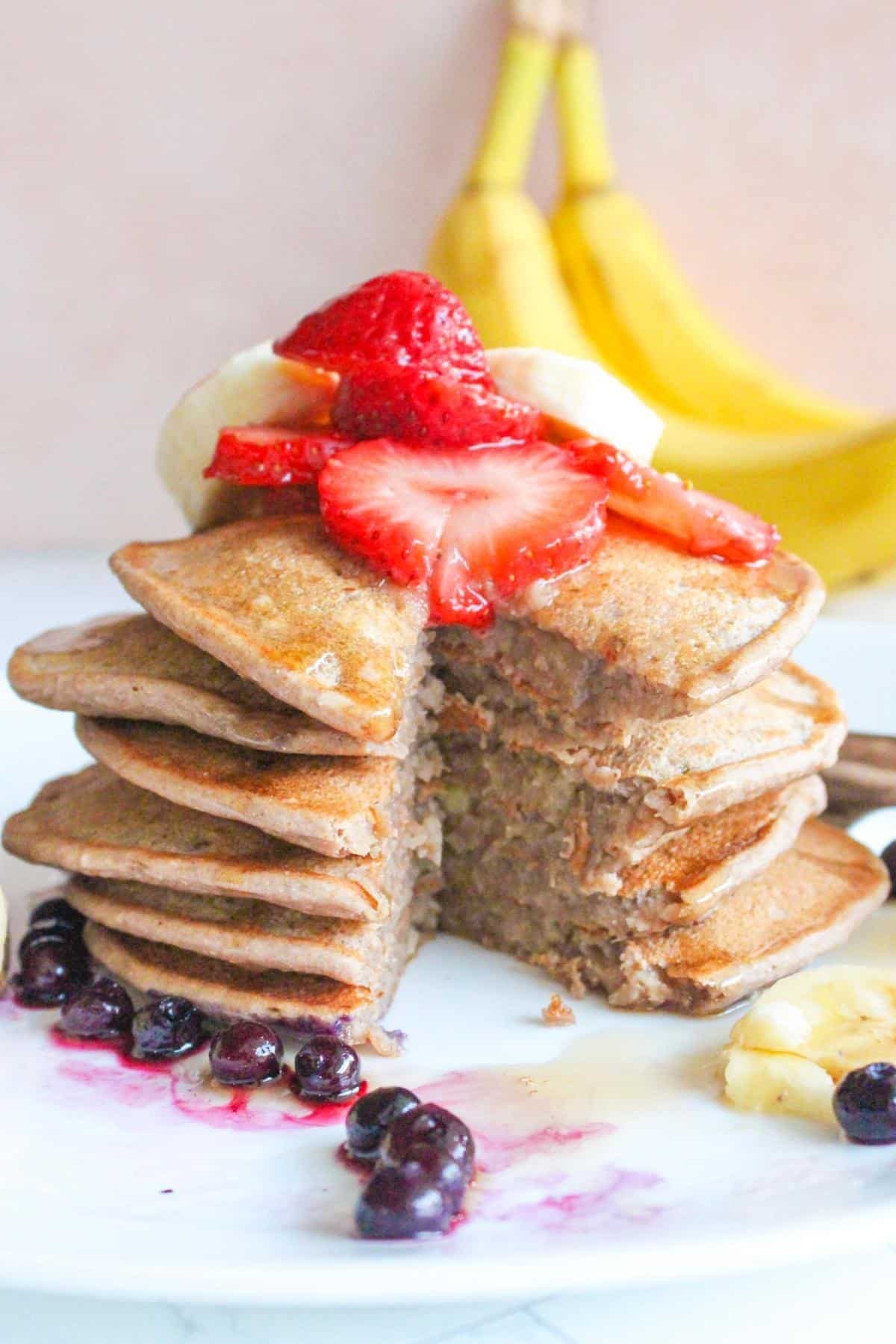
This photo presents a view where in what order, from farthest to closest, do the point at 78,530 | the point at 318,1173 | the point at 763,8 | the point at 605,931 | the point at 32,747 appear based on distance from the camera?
the point at 78,530 < the point at 763,8 < the point at 32,747 < the point at 605,931 < the point at 318,1173

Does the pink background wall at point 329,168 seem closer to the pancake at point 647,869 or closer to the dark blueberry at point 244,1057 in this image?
the pancake at point 647,869

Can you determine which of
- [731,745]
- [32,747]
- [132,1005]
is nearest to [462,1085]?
[132,1005]

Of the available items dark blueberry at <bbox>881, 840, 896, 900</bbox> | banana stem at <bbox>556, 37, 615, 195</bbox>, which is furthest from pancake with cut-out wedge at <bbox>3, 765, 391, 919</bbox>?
banana stem at <bbox>556, 37, 615, 195</bbox>

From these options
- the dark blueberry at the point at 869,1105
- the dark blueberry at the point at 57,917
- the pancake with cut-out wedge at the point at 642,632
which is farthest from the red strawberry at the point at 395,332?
the dark blueberry at the point at 869,1105

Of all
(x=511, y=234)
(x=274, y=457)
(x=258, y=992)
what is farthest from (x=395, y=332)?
(x=511, y=234)

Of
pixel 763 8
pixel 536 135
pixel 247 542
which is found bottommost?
pixel 247 542

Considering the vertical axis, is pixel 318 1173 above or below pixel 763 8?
below

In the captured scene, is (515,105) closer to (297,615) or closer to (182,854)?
(297,615)

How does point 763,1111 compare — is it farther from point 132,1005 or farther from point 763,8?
point 763,8
